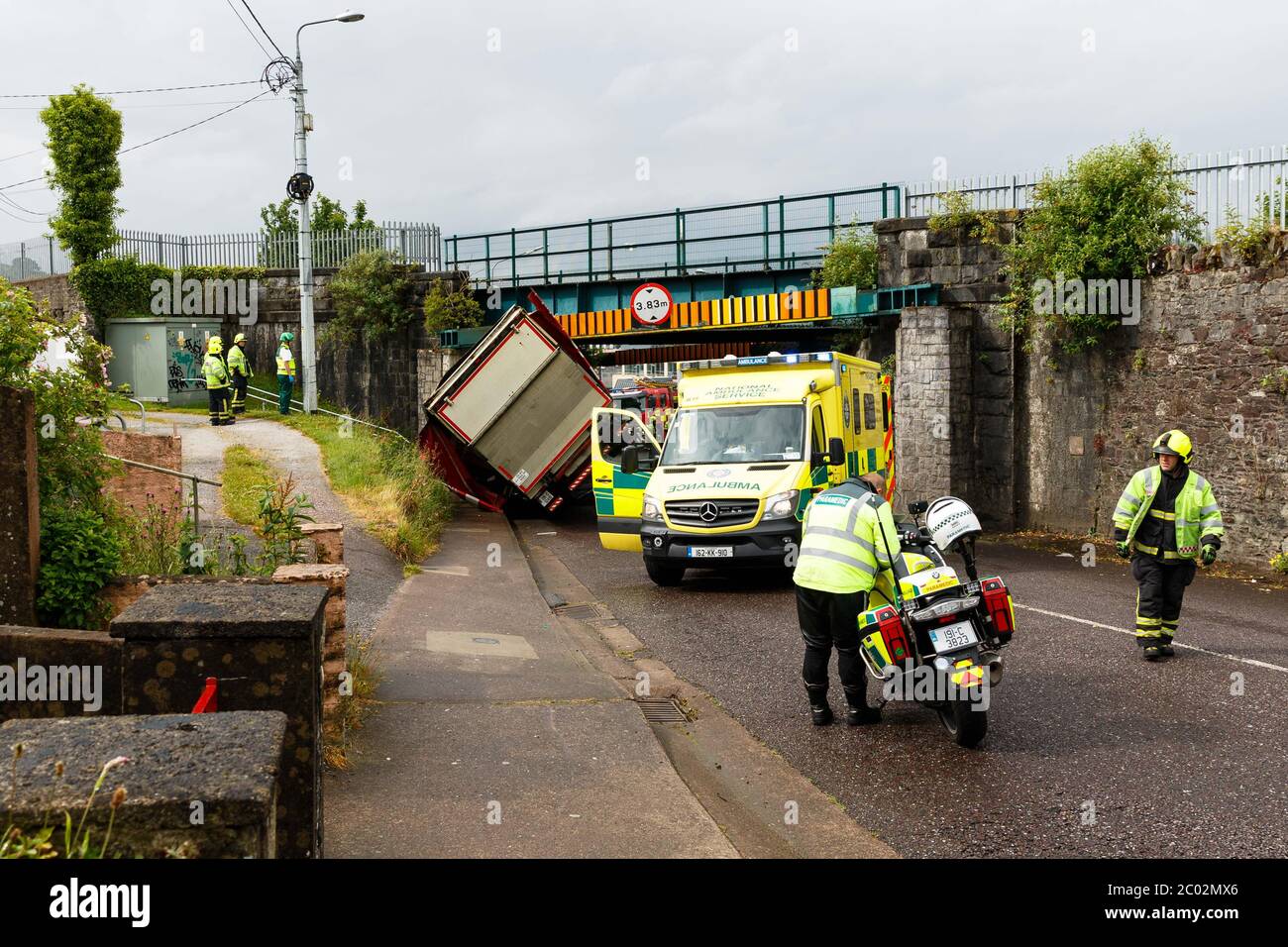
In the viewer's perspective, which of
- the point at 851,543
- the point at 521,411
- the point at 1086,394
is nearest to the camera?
the point at 851,543

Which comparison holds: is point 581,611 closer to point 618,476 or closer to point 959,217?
point 618,476

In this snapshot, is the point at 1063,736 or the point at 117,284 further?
the point at 117,284

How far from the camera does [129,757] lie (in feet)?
9.28

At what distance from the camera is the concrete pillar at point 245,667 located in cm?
411

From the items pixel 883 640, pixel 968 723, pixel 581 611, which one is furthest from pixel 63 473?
pixel 581 611

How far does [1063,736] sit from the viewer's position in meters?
7.59

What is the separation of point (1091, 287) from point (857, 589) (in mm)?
12407

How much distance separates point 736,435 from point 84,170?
75.2 feet

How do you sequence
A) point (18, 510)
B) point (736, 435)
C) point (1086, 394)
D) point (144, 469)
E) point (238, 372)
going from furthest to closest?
point (238, 372) < point (1086, 394) < point (736, 435) < point (144, 469) < point (18, 510)

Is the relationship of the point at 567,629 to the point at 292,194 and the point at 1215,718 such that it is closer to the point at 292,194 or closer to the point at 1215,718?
the point at 1215,718

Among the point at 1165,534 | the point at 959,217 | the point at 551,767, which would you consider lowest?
the point at 551,767

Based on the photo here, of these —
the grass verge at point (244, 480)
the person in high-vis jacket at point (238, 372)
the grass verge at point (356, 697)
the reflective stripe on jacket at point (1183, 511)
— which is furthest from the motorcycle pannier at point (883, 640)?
the person in high-vis jacket at point (238, 372)

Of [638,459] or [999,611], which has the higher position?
[638,459]

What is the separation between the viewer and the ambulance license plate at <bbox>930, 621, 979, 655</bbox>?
734 cm
